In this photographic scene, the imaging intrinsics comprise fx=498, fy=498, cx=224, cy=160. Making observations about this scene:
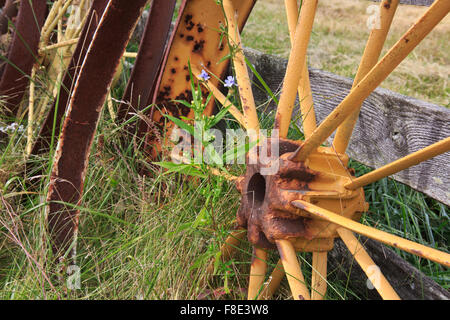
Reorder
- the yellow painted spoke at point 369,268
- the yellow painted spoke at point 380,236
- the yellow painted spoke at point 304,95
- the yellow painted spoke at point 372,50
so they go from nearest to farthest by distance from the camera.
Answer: the yellow painted spoke at point 380,236, the yellow painted spoke at point 369,268, the yellow painted spoke at point 372,50, the yellow painted spoke at point 304,95

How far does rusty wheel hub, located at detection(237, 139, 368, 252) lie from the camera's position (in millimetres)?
1434

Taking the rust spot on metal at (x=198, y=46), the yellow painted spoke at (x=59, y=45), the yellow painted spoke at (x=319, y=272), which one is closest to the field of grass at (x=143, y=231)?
Result: the yellow painted spoke at (x=319, y=272)

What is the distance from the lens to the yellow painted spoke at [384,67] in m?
1.16

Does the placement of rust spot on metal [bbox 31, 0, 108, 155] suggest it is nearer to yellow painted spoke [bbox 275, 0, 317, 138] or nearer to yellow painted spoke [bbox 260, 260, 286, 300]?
yellow painted spoke [bbox 275, 0, 317, 138]

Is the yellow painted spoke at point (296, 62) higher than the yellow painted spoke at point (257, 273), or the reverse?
the yellow painted spoke at point (296, 62)

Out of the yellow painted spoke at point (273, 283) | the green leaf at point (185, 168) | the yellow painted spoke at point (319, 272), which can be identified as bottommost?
the yellow painted spoke at point (273, 283)

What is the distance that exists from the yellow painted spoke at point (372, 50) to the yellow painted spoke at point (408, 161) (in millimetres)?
228

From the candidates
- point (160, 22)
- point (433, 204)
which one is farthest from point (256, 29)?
point (433, 204)

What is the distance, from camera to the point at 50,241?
Answer: 72.7 inches

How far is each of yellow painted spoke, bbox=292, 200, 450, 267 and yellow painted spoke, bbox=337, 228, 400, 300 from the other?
143 mm

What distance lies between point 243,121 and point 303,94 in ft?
0.81

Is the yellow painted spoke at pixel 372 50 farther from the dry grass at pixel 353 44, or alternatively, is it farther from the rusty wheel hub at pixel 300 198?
the dry grass at pixel 353 44

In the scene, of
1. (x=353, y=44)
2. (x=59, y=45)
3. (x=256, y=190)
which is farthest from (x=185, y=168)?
(x=353, y=44)

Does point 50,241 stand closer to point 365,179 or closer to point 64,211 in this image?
point 64,211
